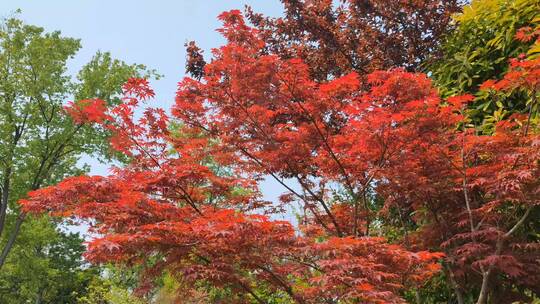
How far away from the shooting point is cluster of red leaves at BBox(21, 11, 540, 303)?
401 cm

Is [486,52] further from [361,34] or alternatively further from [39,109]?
[39,109]

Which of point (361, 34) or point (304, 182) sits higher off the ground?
point (361, 34)

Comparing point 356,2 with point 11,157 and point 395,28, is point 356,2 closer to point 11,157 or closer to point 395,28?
point 395,28

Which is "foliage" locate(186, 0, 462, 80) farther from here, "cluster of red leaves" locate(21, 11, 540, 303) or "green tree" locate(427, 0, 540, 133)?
"cluster of red leaves" locate(21, 11, 540, 303)

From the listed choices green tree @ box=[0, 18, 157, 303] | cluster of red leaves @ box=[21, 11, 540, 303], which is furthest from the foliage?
green tree @ box=[0, 18, 157, 303]

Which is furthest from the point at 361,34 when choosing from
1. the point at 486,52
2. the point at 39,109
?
the point at 39,109

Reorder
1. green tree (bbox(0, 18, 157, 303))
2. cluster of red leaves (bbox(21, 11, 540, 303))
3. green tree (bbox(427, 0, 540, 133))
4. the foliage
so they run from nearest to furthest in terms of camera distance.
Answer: cluster of red leaves (bbox(21, 11, 540, 303)), green tree (bbox(427, 0, 540, 133)), the foliage, green tree (bbox(0, 18, 157, 303))

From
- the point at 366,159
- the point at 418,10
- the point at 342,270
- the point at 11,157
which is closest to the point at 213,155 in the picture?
the point at 366,159

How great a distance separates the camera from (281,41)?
874 centimetres

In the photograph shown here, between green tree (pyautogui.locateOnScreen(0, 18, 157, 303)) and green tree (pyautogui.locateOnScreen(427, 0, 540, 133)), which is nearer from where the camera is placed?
green tree (pyautogui.locateOnScreen(427, 0, 540, 133))

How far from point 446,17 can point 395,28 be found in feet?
2.69

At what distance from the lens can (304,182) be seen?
6117 mm

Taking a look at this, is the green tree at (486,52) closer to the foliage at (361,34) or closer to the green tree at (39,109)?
the foliage at (361,34)

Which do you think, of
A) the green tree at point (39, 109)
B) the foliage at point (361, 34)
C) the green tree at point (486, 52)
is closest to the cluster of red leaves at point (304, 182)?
the green tree at point (486, 52)
